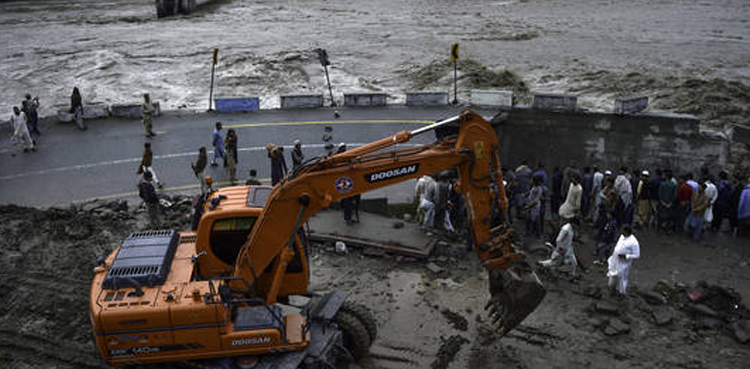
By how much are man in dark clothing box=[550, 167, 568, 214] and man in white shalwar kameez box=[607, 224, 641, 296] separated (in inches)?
141

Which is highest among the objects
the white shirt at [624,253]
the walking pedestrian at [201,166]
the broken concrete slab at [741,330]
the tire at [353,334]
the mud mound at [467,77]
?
the mud mound at [467,77]

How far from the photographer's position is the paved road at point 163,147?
714 inches

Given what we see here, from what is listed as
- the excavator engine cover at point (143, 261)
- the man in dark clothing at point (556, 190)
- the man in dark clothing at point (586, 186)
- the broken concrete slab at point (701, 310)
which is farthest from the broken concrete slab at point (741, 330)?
the excavator engine cover at point (143, 261)

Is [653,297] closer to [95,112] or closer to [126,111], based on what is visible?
[126,111]

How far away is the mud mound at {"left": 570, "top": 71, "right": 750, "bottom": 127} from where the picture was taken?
955 inches

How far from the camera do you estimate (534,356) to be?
35.2 ft

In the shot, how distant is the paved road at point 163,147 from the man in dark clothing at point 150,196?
8.36 feet

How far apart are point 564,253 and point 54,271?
1103 cm

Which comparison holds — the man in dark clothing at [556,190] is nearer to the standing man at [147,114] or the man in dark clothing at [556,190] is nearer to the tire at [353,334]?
the tire at [353,334]

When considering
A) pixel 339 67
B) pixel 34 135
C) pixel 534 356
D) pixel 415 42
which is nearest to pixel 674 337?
pixel 534 356

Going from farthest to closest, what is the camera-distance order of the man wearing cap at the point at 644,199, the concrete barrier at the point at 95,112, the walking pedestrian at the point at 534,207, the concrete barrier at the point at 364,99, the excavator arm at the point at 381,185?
the concrete barrier at the point at 364,99 → the concrete barrier at the point at 95,112 → the man wearing cap at the point at 644,199 → the walking pedestrian at the point at 534,207 → the excavator arm at the point at 381,185

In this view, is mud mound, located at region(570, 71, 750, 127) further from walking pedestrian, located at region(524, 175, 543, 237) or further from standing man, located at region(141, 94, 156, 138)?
standing man, located at region(141, 94, 156, 138)

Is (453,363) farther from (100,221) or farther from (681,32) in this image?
(681,32)

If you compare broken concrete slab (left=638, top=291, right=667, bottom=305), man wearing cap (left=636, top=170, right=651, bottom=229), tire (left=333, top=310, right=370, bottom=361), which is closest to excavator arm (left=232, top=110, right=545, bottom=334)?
tire (left=333, top=310, right=370, bottom=361)
